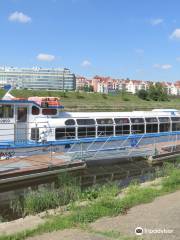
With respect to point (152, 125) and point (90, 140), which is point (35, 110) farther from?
point (152, 125)

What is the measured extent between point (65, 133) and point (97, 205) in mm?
10333

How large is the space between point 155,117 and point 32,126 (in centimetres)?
807

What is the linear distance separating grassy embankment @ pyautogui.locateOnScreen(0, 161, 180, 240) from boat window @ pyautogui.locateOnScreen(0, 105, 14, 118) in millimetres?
8156

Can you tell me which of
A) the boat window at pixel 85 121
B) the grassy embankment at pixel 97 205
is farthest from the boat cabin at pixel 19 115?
the grassy embankment at pixel 97 205

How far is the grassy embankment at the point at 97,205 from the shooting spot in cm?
764

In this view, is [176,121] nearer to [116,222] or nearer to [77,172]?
[77,172]

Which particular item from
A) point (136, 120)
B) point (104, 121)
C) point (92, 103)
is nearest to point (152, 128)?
point (136, 120)

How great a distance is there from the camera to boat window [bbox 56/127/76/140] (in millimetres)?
18875

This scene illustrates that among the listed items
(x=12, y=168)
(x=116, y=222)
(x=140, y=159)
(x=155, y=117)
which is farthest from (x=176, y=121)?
(x=116, y=222)

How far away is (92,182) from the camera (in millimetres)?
16172

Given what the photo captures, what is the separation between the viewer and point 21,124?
18172 millimetres

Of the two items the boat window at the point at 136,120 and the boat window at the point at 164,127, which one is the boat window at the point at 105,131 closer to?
the boat window at the point at 136,120
